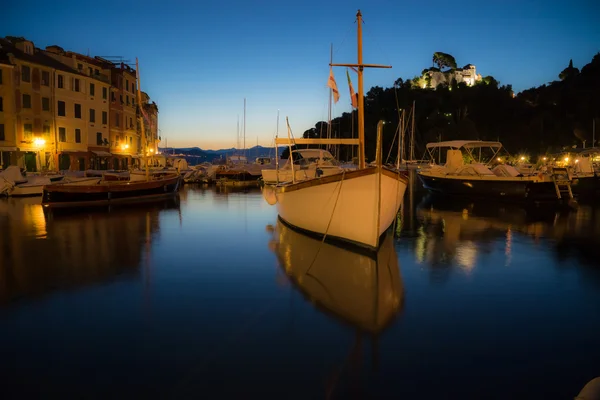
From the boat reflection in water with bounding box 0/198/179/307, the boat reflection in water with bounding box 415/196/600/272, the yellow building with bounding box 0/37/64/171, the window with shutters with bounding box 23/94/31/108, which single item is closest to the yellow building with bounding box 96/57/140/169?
the yellow building with bounding box 0/37/64/171

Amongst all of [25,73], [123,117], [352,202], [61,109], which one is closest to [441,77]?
[123,117]

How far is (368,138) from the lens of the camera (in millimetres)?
89250

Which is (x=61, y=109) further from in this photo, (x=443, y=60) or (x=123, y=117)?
(x=443, y=60)

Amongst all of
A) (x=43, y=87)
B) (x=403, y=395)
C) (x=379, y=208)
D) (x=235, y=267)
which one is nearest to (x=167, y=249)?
(x=235, y=267)

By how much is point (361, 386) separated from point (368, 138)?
87527mm

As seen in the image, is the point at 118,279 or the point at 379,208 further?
the point at 379,208

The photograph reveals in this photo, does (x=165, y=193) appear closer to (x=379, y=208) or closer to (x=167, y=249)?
(x=167, y=249)

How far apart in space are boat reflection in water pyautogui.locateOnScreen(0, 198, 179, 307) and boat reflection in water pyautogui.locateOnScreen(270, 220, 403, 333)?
10.4 feet

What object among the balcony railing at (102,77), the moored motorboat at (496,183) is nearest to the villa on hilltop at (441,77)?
the balcony railing at (102,77)

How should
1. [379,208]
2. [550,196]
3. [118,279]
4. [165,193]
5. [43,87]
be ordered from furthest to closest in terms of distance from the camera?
[43,87], [165,193], [550,196], [379,208], [118,279]

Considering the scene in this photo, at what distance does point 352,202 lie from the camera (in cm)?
1000

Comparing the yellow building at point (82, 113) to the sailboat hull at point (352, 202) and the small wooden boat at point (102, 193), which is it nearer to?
the small wooden boat at point (102, 193)

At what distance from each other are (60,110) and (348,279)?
37.7 meters

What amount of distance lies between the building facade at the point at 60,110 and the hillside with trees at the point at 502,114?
136 ft
